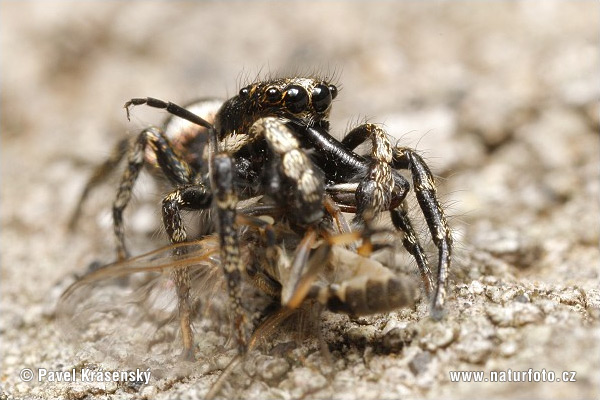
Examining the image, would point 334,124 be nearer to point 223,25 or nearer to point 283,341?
point 223,25

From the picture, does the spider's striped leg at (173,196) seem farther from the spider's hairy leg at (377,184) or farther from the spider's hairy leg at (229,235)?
the spider's hairy leg at (377,184)

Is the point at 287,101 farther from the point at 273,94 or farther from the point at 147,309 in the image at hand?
the point at 147,309

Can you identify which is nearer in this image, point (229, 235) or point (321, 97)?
point (229, 235)

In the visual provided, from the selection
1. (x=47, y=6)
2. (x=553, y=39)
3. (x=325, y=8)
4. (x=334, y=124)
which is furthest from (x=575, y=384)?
(x=47, y=6)

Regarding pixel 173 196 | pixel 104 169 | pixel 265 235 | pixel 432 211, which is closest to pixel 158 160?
pixel 173 196

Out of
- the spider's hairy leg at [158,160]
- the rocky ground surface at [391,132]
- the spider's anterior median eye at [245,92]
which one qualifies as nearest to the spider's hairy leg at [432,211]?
the rocky ground surface at [391,132]

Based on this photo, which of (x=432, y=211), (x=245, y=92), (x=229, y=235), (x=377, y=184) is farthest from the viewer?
(x=245, y=92)

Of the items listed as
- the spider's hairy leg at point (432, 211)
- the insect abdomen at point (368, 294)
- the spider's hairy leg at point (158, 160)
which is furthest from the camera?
the spider's hairy leg at point (158, 160)

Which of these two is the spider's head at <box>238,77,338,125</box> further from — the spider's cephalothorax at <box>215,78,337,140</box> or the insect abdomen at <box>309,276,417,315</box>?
the insect abdomen at <box>309,276,417,315</box>
